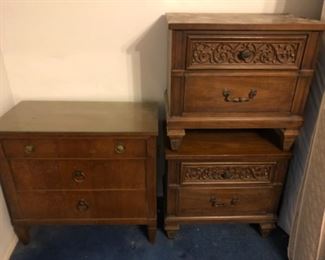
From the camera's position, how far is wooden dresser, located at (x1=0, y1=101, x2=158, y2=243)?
1.28 meters

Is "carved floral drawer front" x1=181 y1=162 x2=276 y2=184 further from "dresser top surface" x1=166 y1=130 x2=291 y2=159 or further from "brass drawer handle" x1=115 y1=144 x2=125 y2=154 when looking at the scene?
"brass drawer handle" x1=115 y1=144 x2=125 y2=154

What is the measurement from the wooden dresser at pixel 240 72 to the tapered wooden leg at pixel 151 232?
0.50 metres

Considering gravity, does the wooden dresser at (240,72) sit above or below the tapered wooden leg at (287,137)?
above

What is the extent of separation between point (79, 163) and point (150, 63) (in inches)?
23.9

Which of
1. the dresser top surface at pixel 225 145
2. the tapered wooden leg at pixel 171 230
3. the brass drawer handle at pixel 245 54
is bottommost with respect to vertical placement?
the tapered wooden leg at pixel 171 230

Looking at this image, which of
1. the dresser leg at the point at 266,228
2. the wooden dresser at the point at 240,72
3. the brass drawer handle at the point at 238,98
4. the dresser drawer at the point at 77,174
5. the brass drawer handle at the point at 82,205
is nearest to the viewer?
the wooden dresser at the point at 240,72

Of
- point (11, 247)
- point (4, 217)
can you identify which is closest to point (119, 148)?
point (4, 217)

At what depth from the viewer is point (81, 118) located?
1387mm


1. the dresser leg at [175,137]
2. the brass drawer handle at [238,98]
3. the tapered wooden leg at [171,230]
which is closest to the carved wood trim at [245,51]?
the brass drawer handle at [238,98]

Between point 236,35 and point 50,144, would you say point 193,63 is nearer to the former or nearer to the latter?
point 236,35

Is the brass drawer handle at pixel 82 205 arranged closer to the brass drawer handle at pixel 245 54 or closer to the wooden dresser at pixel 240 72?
the wooden dresser at pixel 240 72

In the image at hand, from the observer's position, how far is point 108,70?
153 cm

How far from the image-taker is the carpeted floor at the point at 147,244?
1.51 m

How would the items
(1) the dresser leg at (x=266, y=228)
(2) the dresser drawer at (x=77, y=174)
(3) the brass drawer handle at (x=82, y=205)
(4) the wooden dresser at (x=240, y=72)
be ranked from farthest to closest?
1. (1) the dresser leg at (x=266, y=228)
2. (3) the brass drawer handle at (x=82, y=205)
3. (2) the dresser drawer at (x=77, y=174)
4. (4) the wooden dresser at (x=240, y=72)
